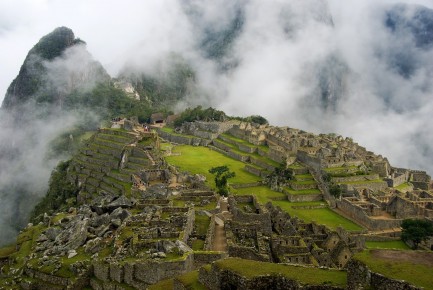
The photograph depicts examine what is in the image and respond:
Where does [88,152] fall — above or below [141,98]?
below

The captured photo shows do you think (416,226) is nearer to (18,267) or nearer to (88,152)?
(18,267)

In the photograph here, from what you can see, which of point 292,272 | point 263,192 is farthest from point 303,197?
point 292,272

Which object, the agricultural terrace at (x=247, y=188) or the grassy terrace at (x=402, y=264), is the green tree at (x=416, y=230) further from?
the grassy terrace at (x=402, y=264)

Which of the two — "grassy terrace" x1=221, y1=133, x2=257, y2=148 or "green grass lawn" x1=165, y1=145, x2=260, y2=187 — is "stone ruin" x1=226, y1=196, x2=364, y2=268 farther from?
"grassy terrace" x1=221, y1=133, x2=257, y2=148

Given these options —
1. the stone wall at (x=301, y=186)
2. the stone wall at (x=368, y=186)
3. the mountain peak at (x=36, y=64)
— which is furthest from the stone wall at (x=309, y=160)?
the mountain peak at (x=36, y=64)

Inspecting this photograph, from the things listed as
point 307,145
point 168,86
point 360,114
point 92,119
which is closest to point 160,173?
point 307,145
